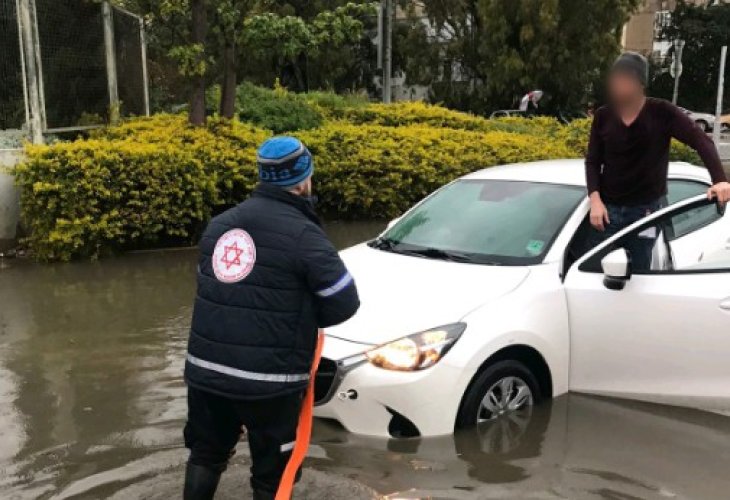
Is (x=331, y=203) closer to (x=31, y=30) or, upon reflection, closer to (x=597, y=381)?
(x=31, y=30)

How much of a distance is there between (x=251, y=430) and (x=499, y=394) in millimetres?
1614

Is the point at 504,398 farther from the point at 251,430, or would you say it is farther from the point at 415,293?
the point at 251,430

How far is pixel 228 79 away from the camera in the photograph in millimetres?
10805

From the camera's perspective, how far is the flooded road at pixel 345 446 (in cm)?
358

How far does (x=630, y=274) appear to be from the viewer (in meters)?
4.14

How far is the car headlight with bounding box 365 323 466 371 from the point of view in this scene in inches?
145

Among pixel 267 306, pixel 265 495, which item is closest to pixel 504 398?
pixel 265 495

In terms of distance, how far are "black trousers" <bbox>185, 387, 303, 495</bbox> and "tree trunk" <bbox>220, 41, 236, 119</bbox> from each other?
8.32m

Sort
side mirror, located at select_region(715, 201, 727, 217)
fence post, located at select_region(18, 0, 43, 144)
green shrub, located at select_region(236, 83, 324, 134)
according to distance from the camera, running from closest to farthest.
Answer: side mirror, located at select_region(715, 201, 727, 217)
fence post, located at select_region(18, 0, 43, 144)
green shrub, located at select_region(236, 83, 324, 134)

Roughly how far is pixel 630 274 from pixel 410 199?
6.33 m

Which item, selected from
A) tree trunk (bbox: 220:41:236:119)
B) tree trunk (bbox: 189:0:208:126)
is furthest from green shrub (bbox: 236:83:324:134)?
tree trunk (bbox: 189:0:208:126)

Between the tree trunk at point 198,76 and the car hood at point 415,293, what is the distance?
244 inches

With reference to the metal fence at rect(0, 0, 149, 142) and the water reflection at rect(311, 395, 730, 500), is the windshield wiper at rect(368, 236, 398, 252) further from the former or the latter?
the metal fence at rect(0, 0, 149, 142)

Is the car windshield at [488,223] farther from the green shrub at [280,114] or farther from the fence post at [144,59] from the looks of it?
the fence post at [144,59]
